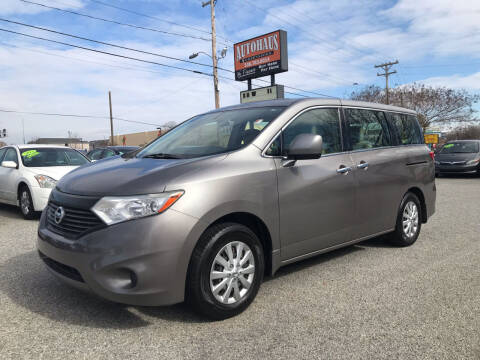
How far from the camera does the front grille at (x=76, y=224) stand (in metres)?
2.83

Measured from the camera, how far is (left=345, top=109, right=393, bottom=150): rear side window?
447 cm

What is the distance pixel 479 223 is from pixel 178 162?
5.81 m

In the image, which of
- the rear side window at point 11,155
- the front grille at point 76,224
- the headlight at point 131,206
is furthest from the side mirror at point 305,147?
the rear side window at point 11,155

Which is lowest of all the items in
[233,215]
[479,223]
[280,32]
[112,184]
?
[479,223]

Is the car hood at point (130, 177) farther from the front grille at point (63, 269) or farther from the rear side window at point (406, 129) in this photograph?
the rear side window at point (406, 129)

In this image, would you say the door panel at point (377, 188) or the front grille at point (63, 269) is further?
the door panel at point (377, 188)

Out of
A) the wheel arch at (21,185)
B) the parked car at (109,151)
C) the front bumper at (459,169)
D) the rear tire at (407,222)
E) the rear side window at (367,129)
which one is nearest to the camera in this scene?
the rear side window at (367,129)

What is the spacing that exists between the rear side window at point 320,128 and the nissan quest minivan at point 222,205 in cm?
1

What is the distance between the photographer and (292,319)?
315cm

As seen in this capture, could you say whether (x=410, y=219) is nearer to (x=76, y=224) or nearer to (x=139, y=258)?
(x=139, y=258)

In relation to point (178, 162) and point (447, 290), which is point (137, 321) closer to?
point (178, 162)

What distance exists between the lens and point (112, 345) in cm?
275

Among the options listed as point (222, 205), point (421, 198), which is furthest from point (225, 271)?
point (421, 198)

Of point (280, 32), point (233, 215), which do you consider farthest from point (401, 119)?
point (280, 32)
